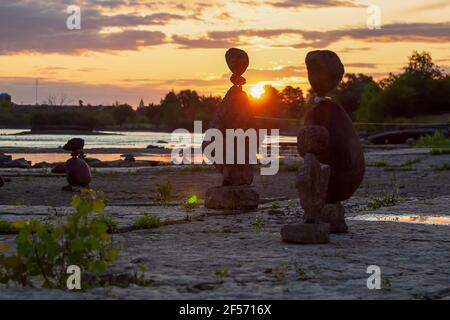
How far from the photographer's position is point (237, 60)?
11.9 meters

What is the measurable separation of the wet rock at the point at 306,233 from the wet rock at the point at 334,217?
0.86 m

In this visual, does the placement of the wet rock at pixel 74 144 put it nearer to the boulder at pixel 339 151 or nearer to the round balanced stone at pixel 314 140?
Result: the boulder at pixel 339 151

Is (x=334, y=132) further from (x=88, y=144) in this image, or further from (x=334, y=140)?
(x=88, y=144)

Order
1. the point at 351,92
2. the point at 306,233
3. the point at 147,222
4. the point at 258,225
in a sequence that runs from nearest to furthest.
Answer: the point at 306,233 → the point at 147,222 → the point at 258,225 → the point at 351,92

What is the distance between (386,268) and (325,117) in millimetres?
2618

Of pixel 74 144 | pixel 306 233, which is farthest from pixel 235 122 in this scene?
pixel 74 144

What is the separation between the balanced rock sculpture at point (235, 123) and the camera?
463 inches

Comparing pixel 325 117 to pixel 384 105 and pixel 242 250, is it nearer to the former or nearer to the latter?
pixel 242 250

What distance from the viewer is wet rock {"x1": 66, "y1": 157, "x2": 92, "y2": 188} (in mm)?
15758

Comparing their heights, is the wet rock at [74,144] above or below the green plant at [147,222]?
above

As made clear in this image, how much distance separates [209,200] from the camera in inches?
466

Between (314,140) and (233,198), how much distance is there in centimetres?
370

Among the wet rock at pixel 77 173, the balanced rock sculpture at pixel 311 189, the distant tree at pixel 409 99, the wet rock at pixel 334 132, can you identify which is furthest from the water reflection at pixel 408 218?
the distant tree at pixel 409 99
